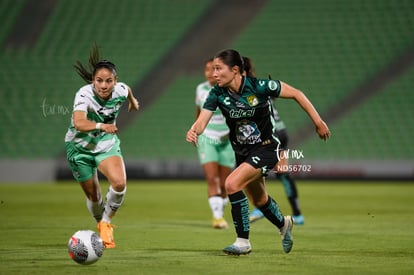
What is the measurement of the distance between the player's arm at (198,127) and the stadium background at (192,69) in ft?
45.3

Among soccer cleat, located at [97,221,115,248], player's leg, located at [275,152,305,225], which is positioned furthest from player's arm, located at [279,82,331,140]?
player's leg, located at [275,152,305,225]

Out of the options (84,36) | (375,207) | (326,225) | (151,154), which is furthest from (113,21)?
(326,225)

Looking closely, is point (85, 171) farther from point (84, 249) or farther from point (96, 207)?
point (84, 249)

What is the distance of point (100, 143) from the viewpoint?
8773 millimetres

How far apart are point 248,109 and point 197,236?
8.45 ft

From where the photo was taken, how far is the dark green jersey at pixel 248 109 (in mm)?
7824

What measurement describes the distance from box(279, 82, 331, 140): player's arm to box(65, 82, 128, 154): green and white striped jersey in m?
1.97

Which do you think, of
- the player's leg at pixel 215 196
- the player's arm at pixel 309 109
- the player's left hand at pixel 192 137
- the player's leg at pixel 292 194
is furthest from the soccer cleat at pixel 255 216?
the player's left hand at pixel 192 137

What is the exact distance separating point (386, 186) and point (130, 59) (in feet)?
29.3

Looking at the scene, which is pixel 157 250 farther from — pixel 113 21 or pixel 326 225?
pixel 113 21

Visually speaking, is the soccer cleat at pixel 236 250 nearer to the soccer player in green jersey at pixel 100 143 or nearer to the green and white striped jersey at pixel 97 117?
the soccer player in green jersey at pixel 100 143

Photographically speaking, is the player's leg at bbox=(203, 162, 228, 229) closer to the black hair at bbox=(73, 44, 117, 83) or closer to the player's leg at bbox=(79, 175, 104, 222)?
the player's leg at bbox=(79, 175, 104, 222)

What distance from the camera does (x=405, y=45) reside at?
23.9 m

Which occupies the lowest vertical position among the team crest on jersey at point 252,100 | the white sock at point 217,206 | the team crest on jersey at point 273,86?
the white sock at point 217,206
